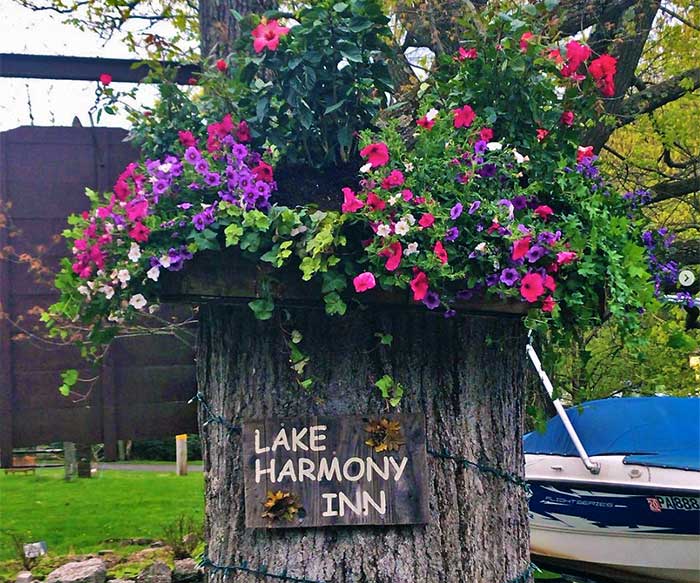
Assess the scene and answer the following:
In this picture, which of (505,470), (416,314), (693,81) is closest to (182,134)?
(416,314)

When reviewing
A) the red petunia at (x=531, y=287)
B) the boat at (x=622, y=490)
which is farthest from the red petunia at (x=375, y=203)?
the boat at (x=622, y=490)

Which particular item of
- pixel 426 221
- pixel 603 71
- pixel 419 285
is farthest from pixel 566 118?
pixel 419 285

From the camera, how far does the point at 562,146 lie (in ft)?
6.28

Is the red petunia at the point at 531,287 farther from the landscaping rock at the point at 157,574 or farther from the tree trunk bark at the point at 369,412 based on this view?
the landscaping rock at the point at 157,574

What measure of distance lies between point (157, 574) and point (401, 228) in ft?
14.9

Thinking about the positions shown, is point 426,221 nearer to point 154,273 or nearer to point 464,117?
point 464,117

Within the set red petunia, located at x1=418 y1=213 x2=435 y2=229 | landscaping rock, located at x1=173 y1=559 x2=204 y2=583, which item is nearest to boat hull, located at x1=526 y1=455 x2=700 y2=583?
landscaping rock, located at x1=173 y1=559 x2=204 y2=583

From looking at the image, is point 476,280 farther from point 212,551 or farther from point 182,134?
point 212,551

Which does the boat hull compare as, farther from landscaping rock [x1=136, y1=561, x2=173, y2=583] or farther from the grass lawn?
the grass lawn

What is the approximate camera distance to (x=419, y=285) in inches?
63.8

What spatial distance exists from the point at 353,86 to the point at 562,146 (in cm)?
55

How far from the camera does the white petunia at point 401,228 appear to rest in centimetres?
161

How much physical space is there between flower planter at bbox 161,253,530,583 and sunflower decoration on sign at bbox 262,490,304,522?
0.16ft

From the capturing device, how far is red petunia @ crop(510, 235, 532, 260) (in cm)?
165
